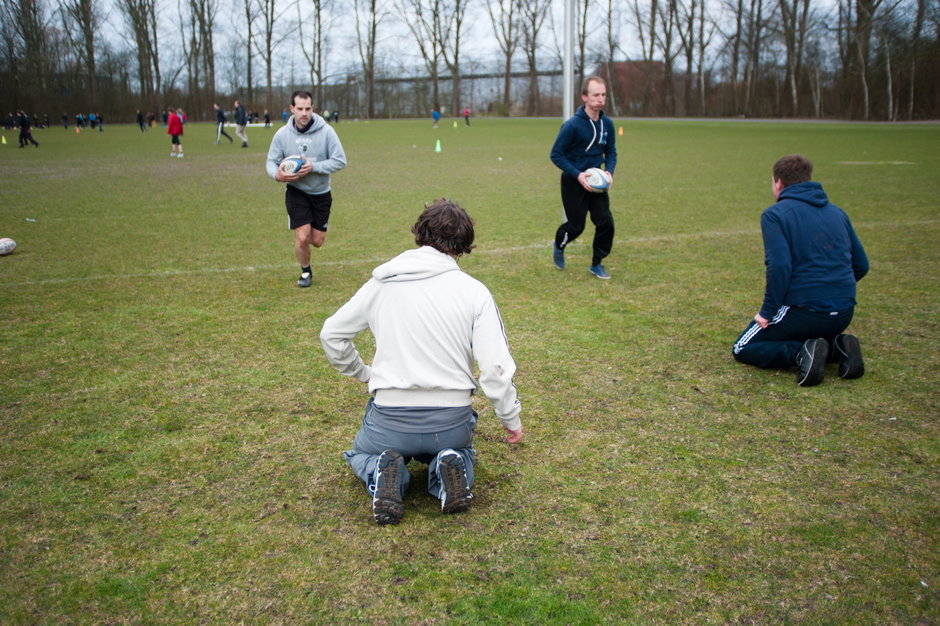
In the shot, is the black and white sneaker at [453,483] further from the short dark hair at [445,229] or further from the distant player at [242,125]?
the distant player at [242,125]

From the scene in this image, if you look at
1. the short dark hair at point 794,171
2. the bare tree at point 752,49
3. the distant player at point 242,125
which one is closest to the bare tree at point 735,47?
the bare tree at point 752,49

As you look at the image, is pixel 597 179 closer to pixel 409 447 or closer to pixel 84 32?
pixel 409 447

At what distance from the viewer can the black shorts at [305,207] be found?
24.2 ft

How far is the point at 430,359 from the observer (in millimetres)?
3158

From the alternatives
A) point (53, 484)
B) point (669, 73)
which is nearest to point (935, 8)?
point (669, 73)

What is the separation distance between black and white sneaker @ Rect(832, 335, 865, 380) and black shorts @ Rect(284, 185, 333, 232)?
193 inches

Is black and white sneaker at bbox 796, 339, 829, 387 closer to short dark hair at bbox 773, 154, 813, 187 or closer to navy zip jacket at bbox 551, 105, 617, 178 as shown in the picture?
short dark hair at bbox 773, 154, 813, 187

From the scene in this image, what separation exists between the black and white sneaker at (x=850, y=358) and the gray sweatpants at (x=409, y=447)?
2.82m

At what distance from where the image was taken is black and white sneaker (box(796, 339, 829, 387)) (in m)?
4.64

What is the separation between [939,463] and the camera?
3676 millimetres

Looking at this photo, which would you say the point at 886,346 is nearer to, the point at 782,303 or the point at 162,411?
the point at 782,303

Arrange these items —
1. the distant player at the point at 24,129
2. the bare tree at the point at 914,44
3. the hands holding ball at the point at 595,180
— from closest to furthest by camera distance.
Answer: the hands holding ball at the point at 595,180 → the distant player at the point at 24,129 → the bare tree at the point at 914,44

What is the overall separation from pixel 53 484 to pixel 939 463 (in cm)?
444

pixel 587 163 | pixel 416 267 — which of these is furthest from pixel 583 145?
pixel 416 267
